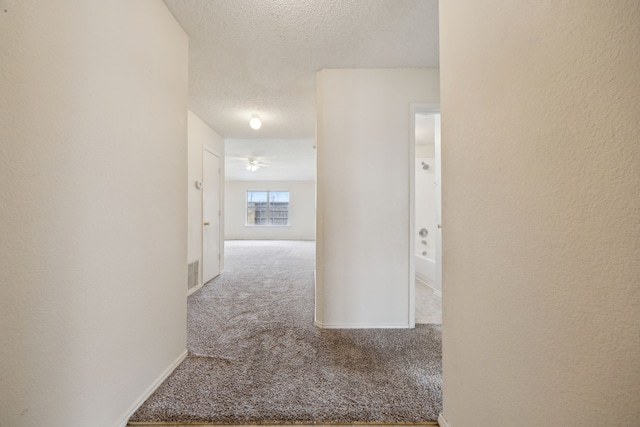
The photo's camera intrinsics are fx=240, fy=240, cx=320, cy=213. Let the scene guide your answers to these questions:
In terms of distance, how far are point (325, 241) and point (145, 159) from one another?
4.67 ft

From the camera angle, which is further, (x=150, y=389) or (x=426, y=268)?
(x=426, y=268)

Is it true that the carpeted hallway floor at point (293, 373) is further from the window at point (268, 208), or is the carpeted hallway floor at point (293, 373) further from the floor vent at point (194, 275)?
the window at point (268, 208)

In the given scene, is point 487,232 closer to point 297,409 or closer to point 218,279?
point 297,409

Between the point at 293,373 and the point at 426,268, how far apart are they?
9.21 feet

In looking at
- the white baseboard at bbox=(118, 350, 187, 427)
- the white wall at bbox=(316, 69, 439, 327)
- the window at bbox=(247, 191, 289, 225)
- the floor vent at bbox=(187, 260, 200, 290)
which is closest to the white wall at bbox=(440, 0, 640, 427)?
the white wall at bbox=(316, 69, 439, 327)

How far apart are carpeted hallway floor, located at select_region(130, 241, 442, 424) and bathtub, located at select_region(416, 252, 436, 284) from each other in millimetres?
1471

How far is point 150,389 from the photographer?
131 centimetres

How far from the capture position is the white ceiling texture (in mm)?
1523

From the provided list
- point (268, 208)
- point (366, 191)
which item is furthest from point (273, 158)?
point (366, 191)

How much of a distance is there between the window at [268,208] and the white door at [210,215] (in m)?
5.71

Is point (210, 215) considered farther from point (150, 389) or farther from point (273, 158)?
point (273, 158)

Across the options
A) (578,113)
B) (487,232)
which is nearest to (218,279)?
(487,232)

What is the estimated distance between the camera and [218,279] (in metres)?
3.69

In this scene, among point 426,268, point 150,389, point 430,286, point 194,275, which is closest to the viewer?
→ point 150,389
